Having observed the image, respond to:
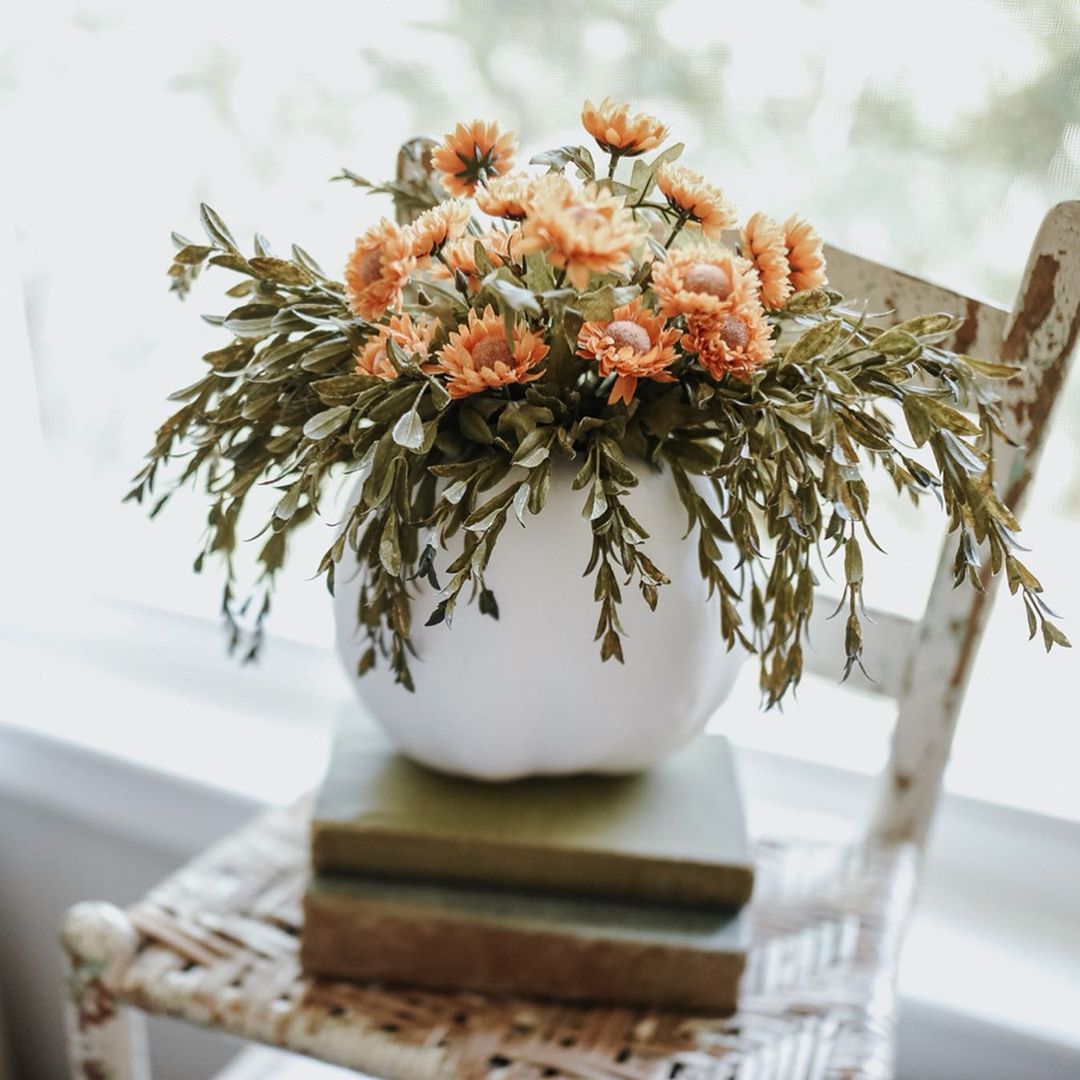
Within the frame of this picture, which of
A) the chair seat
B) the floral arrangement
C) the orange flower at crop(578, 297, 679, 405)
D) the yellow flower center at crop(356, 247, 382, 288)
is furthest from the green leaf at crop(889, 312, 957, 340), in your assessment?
the chair seat

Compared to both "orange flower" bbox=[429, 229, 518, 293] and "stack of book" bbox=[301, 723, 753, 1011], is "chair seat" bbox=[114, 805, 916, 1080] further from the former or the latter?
"orange flower" bbox=[429, 229, 518, 293]

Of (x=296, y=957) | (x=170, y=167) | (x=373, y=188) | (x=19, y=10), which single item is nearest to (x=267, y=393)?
(x=373, y=188)

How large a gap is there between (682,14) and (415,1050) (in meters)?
0.64

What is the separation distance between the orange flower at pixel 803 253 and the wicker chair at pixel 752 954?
0.39 feet

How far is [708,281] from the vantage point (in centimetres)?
41

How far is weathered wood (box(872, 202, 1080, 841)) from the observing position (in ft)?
1.83

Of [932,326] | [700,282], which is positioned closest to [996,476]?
[932,326]

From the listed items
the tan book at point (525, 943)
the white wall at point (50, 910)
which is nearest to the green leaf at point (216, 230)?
the tan book at point (525, 943)

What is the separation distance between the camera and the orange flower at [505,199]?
420 millimetres

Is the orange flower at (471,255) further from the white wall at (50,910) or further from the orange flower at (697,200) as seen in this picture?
the white wall at (50,910)

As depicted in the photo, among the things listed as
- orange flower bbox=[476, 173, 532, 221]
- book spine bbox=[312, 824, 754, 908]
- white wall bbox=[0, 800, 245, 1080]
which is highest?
orange flower bbox=[476, 173, 532, 221]

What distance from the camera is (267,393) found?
483 mm

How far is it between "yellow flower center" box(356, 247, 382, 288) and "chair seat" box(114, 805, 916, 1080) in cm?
35

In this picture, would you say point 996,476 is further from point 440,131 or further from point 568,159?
point 440,131
